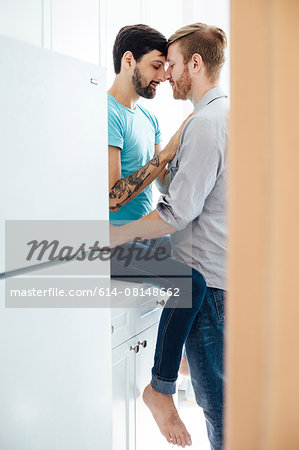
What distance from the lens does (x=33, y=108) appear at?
101 cm

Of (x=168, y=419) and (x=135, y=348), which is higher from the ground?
(x=135, y=348)

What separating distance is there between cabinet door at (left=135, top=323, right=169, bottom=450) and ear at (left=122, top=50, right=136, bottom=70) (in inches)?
43.0

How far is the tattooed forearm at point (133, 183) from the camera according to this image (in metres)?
1.60

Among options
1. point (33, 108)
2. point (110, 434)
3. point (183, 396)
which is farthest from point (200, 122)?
point (183, 396)

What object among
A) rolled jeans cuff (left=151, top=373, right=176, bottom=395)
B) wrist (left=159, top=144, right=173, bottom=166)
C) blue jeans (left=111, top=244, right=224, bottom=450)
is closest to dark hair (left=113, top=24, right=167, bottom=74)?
wrist (left=159, top=144, right=173, bottom=166)

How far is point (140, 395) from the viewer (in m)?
1.67

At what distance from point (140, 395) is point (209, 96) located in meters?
1.14

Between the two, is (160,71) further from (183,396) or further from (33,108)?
(183,396)

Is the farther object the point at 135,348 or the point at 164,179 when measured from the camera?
the point at 164,179

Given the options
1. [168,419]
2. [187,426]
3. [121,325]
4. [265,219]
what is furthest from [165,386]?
[265,219]

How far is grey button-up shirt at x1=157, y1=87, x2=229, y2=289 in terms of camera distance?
1385 mm

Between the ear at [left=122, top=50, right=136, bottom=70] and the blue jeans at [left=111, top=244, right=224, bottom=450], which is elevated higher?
the ear at [left=122, top=50, right=136, bottom=70]

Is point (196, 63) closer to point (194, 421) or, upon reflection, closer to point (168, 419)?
point (168, 419)

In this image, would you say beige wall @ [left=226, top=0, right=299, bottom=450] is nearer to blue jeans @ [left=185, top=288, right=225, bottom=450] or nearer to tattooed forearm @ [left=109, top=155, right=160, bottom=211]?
blue jeans @ [left=185, top=288, right=225, bottom=450]
